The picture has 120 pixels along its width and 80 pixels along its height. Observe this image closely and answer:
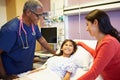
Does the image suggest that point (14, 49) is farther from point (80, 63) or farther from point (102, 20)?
point (102, 20)

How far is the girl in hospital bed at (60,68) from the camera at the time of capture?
1716mm

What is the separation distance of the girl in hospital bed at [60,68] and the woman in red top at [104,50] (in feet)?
1.40

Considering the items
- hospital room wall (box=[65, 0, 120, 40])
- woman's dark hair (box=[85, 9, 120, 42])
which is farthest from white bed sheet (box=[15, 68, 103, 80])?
hospital room wall (box=[65, 0, 120, 40])

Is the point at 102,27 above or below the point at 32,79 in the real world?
above

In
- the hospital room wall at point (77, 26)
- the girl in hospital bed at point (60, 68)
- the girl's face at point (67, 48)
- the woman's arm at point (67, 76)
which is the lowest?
the woman's arm at point (67, 76)

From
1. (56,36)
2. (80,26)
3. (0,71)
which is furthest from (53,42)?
(0,71)

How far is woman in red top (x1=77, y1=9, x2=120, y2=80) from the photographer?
4.25 feet

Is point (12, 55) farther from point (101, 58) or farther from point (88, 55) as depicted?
point (101, 58)

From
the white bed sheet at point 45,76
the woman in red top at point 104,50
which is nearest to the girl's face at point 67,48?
the white bed sheet at point 45,76

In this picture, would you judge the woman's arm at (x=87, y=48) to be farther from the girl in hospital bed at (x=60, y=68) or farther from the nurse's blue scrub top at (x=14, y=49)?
the nurse's blue scrub top at (x=14, y=49)

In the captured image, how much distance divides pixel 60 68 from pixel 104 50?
0.68 m

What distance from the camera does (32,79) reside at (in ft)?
5.35

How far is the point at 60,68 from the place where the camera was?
1833mm

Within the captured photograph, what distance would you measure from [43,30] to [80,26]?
0.81m
